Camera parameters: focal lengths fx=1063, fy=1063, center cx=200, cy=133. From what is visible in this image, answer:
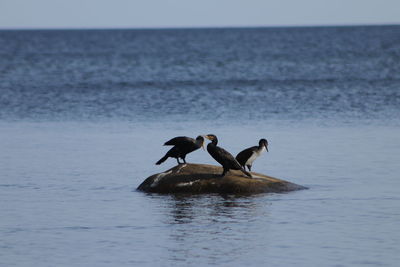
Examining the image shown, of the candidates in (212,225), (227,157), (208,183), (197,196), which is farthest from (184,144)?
(212,225)

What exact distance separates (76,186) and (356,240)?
287 inches

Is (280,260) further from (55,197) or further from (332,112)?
(332,112)

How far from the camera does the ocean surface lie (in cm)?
1427

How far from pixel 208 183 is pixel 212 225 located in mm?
3277

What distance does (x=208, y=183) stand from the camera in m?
19.2

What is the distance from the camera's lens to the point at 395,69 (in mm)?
71062

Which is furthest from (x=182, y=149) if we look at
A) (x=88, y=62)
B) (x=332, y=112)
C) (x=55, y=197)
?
(x=88, y=62)

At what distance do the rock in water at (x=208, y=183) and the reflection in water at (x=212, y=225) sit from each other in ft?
1.07

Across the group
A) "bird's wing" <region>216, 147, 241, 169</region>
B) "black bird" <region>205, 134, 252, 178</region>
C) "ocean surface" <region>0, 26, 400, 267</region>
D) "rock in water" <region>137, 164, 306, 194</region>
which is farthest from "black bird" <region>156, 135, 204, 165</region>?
"ocean surface" <region>0, 26, 400, 267</region>

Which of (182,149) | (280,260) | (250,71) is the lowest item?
(280,260)

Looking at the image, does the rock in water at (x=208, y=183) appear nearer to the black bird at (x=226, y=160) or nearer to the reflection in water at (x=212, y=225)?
the black bird at (x=226, y=160)

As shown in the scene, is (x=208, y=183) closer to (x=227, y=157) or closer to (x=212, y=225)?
(x=227, y=157)

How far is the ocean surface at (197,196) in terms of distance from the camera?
14.3m

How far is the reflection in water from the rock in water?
326 millimetres
